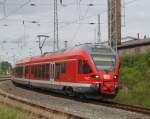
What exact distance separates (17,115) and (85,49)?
1062cm

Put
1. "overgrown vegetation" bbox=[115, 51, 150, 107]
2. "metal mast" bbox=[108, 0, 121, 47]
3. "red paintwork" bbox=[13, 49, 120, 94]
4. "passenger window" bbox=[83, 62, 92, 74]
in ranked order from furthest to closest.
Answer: "metal mast" bbox=[108, 0, 121, 47] → "passenger window" bbox=[83, 62, 92, 74] → "red paintwork" bbox=[13, 49, 120, 94] → "overgrown vegetation" bbox=[115, 51, 150, 107]

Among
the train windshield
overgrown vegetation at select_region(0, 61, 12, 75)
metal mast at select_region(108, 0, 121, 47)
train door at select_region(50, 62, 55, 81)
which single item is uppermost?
metal mast at select_region(108, 0, 121, 47)

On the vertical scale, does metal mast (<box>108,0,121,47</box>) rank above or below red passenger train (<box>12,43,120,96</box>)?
above

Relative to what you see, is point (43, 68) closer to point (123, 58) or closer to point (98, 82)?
point (123, 58)

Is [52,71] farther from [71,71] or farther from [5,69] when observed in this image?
[5,69]

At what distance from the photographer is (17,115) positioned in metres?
A: 13.8

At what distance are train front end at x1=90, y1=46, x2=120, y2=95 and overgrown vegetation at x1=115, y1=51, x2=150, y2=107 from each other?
43.0 inches

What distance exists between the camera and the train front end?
2270 centimetres

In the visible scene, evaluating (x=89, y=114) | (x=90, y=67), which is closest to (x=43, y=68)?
(x=90, y=67)

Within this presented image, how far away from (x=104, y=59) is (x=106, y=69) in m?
0.63

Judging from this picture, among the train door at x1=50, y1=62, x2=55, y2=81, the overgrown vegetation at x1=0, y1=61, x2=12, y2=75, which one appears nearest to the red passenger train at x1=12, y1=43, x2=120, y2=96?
the train door at x1=50, y1=62, x2=55, y2=81

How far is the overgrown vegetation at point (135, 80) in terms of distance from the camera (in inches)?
890

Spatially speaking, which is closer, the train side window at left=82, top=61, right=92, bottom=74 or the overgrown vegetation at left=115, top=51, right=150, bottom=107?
the overgrown vegetation at left=115, top=51, right=150, bottom=107

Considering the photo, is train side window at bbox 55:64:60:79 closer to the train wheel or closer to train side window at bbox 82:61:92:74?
the train wheel
